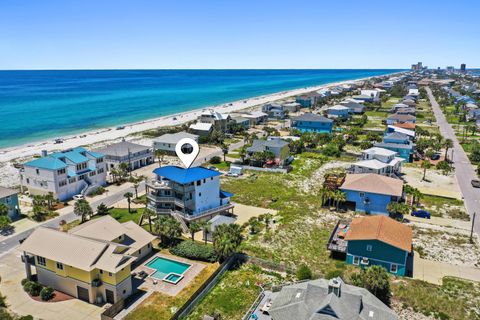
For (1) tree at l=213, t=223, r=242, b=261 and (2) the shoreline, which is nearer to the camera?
(1) tree at l=213, t=223, r=242, b=261

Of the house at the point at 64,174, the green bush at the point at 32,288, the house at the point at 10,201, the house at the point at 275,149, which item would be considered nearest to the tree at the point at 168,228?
the green bush at the point at 32,288

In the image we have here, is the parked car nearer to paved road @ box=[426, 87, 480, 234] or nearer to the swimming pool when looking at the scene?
paved road @ box=[426, 87, 480, 234]

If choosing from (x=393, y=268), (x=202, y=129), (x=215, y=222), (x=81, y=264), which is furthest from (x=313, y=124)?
(x=81, y=264)

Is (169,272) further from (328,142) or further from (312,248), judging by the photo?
(328,142)

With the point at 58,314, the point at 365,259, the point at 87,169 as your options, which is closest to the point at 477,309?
the point at 365,259

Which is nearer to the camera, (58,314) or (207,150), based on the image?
(58,314)

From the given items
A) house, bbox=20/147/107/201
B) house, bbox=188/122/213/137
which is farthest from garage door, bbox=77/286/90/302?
house, bbox=188/122/213/137
